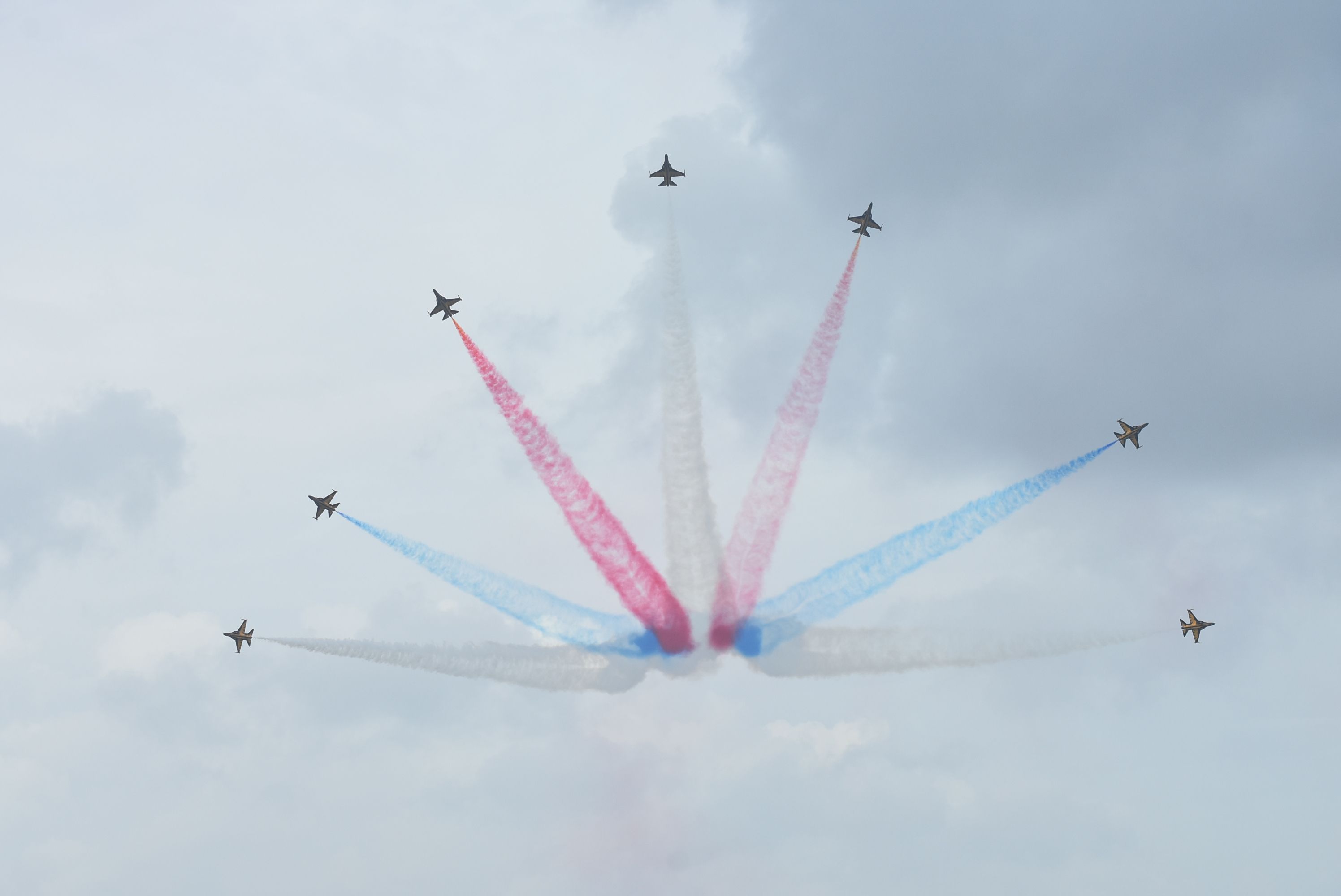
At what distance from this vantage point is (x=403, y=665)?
131m

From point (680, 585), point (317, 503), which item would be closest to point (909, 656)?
point (680, 585)

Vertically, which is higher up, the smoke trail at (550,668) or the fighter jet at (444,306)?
the fighter jet at (444,306)

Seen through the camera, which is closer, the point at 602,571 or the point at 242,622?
the point at 602,571

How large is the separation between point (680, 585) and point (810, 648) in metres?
13.9

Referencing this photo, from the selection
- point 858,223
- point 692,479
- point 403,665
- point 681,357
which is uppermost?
point 858,223

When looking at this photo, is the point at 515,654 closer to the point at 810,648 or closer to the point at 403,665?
the point at 403,665

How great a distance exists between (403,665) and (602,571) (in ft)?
66.6

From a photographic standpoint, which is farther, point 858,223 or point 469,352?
point 858,223

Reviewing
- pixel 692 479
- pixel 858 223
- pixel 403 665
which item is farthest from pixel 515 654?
pixel 858 223

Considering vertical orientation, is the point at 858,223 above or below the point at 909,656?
above

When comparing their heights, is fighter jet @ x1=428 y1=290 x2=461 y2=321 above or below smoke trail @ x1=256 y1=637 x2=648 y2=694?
above

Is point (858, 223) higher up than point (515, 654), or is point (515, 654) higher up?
point (858, 223)

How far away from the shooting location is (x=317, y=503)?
5349 inches

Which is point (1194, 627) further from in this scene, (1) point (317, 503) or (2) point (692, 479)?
(1) point (317, 503)
